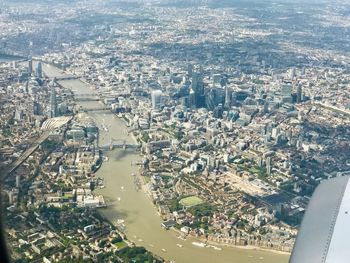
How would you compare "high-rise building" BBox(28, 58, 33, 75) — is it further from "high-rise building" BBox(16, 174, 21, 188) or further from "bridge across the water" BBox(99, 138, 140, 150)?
"high-rise building" BBox(16, 174, 21, 188)

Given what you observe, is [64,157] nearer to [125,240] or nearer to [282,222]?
[125,240]

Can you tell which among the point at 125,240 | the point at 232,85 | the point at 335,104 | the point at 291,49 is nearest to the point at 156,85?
the point at 232,85

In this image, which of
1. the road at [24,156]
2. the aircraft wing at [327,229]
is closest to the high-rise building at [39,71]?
the road at [24,156]

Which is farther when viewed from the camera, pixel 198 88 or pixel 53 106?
pixel 198 88

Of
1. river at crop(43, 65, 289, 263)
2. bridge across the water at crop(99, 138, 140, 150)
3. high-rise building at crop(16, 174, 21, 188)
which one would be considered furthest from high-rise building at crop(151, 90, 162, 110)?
high-rise building at crop(16, 174, 21, 188)

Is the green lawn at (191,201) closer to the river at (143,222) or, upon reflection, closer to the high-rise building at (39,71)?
the river at (143,222)

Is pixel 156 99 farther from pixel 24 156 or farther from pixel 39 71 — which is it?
pixel 24 156

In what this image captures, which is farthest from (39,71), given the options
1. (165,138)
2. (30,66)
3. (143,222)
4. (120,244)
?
(120,244)
